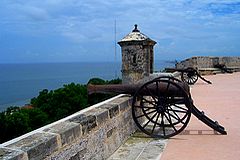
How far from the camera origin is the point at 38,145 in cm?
304

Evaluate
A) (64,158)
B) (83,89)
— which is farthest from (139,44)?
(83,89)

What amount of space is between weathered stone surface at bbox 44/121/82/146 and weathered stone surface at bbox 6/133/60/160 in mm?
147

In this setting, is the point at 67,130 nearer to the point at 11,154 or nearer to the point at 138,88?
the point at 11,154

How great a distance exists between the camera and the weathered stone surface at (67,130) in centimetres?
353

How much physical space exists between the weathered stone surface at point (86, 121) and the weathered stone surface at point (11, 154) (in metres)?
1.22

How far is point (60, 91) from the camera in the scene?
18.1 meters

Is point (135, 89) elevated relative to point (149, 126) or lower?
elevated

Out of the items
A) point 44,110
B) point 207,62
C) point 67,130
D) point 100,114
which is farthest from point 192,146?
point 207,62

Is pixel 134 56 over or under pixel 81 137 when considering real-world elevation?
over

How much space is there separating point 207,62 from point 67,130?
22172mm

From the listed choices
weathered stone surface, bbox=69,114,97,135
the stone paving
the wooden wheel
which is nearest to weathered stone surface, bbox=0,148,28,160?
weathered stone surface, bbox=69,114,97,135

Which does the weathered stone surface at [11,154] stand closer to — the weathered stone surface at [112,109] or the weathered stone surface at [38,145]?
the weathered stone surface at [38,145]

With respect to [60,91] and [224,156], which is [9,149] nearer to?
[224,156]

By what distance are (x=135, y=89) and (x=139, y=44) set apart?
1522mm
